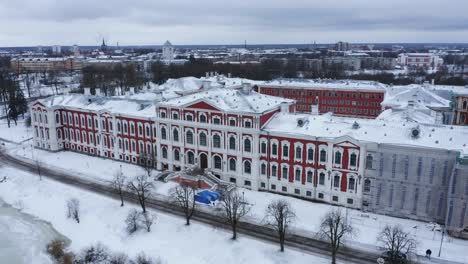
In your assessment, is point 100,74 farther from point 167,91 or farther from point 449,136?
point 449,136

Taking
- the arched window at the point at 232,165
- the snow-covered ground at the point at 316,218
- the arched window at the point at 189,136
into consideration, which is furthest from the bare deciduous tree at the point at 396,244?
the arched window at the point at 189,136

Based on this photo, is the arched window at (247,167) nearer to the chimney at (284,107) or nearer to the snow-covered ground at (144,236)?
the chimney at (284,107)

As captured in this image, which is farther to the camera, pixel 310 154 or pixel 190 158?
pixel 190 158

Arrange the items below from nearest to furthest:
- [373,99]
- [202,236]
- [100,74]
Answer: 1. [202,236]
2. [373,99]
3. [100,74]

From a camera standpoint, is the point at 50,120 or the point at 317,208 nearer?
the point at 317,208

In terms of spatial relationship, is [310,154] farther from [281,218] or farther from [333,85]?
[333,85]

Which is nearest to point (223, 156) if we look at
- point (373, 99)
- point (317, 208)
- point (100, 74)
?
point (317, 208)

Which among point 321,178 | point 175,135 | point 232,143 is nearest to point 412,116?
→ point 321,178
